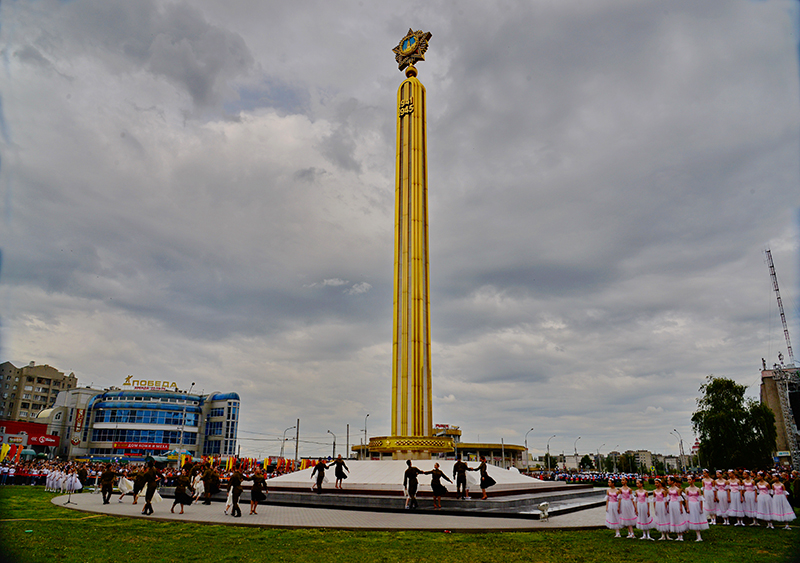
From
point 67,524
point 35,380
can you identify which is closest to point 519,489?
point 67,524

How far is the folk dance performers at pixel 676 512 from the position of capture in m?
13.7

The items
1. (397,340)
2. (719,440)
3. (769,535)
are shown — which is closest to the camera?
(769,535)

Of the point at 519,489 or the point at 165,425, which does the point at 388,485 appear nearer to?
the point at 519,489

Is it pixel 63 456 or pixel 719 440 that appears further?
pixel 63 456

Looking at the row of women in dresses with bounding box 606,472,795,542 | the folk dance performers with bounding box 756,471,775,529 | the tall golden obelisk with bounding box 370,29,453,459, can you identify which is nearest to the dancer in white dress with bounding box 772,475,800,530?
the row of women in dresses with bounding box 606,472,795,542

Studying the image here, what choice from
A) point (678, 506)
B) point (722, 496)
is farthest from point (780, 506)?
point (678, 506)

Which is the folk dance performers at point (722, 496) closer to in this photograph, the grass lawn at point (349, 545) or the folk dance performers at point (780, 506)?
the folk dance performers at point (780, 506)

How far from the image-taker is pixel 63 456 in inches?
3211

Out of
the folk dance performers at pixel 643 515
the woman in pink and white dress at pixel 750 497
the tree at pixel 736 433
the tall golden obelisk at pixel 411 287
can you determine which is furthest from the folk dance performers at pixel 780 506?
the tree at pixel 736 433

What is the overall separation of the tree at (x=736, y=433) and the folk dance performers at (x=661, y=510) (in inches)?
1404

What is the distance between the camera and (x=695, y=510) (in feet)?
45.5

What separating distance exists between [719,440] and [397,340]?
3118 centimetres

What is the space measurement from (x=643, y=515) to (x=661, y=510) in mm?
498

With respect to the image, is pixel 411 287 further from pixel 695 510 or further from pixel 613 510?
pixel 695 510
